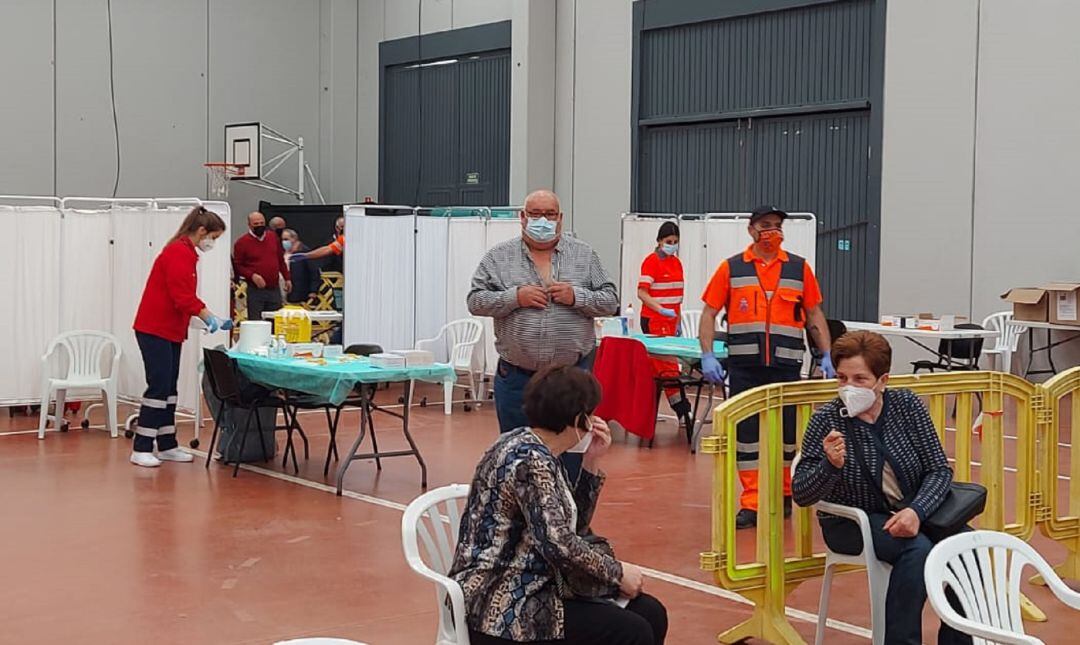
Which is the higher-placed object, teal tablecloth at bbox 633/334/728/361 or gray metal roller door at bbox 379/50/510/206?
gray metal roller door at bbox 379/50/510/206

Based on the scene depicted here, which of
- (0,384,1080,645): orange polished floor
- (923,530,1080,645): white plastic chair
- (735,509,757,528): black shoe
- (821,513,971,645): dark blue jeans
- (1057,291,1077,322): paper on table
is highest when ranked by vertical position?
(1057,291,1077,322): paper on table

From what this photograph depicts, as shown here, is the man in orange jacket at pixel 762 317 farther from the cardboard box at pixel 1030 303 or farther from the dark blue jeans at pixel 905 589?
the cardboard box at pixel 1030 303

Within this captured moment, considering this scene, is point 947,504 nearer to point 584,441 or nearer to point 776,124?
point 584,441

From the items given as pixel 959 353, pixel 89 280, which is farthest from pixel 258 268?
pixel 959 353

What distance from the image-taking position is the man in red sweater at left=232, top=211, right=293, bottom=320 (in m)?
14.4

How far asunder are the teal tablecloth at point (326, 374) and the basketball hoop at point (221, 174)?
11.0 metres

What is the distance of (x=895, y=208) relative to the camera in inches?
536

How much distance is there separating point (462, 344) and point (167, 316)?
420cm

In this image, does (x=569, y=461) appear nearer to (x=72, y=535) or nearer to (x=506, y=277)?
(x=506, y=277)

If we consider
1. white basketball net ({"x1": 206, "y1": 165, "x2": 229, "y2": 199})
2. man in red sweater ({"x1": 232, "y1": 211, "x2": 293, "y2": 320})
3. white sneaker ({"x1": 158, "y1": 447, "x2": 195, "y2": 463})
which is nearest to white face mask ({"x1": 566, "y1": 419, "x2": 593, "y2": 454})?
white sneaker ({"x1": 158, "y1": 447, "x2": 195, "y2": 463})

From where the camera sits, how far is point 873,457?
14.9 ft

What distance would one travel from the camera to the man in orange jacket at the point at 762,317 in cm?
679

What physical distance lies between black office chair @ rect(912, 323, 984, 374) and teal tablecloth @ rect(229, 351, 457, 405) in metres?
4.55

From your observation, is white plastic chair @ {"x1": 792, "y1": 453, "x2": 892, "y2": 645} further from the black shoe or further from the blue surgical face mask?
the black shoe
